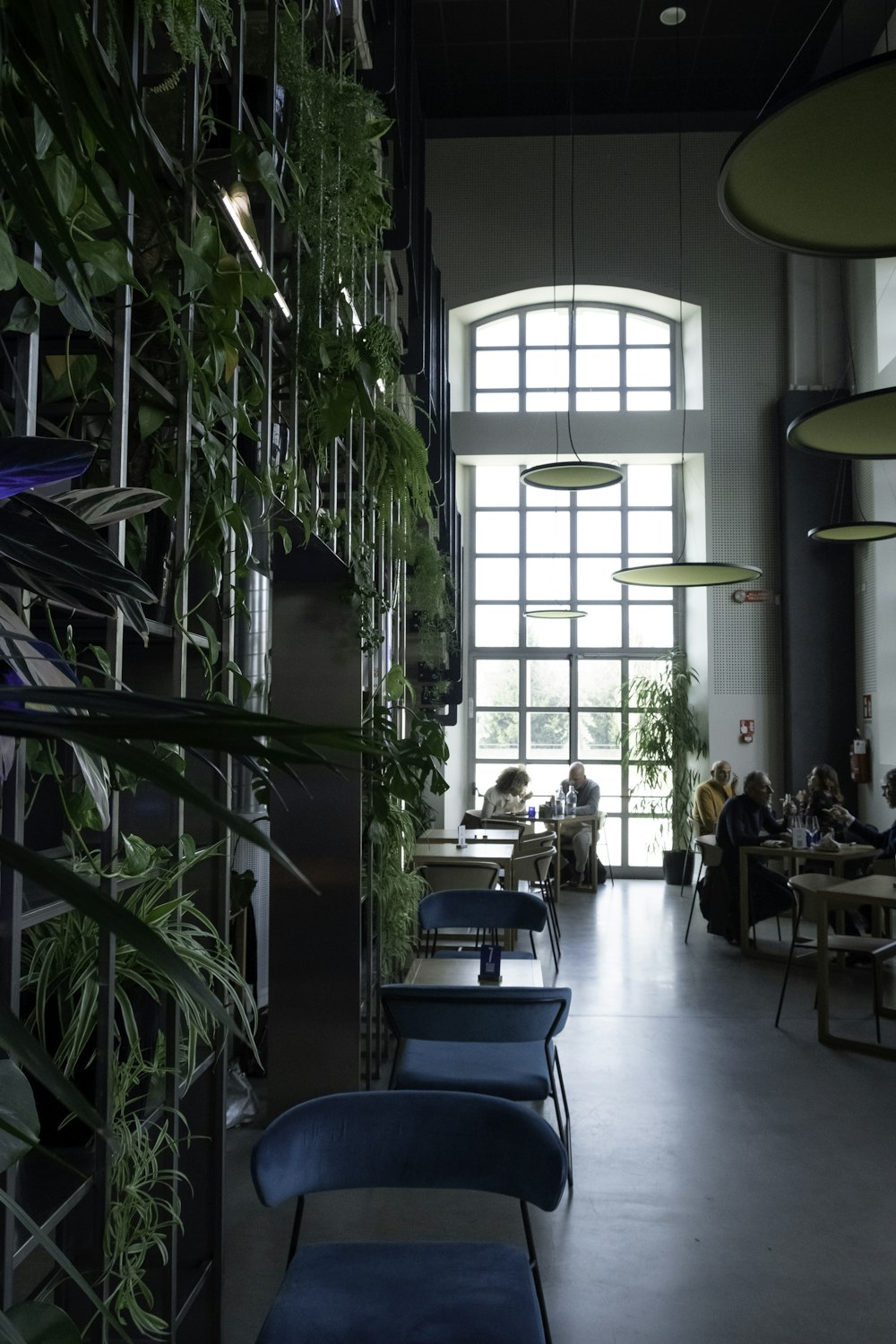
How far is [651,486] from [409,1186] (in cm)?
1151

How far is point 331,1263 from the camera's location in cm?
224

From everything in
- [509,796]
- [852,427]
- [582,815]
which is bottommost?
[582,815]

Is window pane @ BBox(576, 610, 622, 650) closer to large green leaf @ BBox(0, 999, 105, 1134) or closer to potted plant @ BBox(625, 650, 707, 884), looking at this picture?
potted plant @ BBox(625, 650, 707, 884)

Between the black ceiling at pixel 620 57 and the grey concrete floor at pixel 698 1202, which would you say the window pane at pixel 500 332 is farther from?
the grey concrete floor at pixel 698 1202

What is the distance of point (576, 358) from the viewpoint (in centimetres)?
1288

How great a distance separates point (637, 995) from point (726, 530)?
656 centimetres

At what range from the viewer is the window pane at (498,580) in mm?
12992

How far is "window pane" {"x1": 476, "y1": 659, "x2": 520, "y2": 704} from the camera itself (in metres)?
12.9

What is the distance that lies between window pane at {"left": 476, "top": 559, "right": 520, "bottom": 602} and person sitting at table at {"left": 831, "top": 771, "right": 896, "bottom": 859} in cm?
528

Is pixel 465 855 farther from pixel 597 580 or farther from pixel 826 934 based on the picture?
pixel 597 580

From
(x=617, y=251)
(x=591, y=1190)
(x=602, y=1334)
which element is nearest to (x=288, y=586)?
(x=591, y=1190)

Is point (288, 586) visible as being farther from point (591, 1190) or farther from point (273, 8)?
point (591, 1190)

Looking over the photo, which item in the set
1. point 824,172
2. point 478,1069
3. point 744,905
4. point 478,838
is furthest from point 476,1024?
point 744,905

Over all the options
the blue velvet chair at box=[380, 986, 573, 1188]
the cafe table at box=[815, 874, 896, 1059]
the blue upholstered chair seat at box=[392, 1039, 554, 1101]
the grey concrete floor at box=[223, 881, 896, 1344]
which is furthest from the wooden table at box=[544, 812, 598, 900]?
the blue velvet chair at box=[380, 986, 573, 1188]
